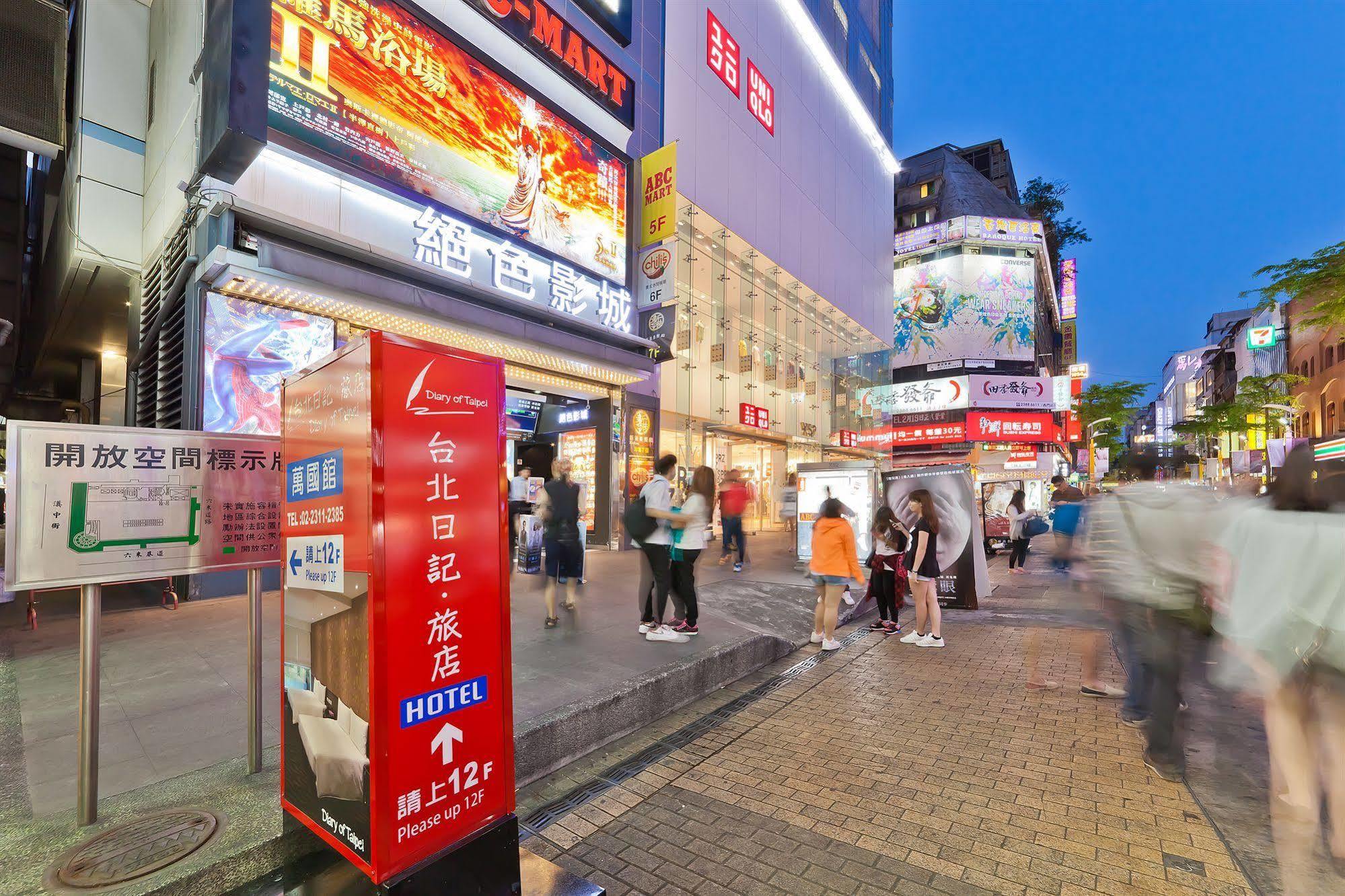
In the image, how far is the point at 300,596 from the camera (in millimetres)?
2352

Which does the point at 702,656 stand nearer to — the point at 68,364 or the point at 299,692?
the point at 299,692

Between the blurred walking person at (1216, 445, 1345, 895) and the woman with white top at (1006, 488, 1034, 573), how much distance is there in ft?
33.0

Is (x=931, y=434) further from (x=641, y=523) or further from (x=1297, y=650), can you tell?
(x=1297, y=650)

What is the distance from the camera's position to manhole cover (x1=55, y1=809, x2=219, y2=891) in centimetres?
224

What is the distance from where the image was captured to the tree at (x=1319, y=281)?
557 inches

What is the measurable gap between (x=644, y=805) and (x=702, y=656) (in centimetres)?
189

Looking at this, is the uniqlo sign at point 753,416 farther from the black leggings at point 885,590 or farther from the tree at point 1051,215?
the tree at point 1051,215

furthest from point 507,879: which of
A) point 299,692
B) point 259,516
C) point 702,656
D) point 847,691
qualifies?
point 847,691

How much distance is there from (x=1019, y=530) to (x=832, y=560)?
858 centimetres

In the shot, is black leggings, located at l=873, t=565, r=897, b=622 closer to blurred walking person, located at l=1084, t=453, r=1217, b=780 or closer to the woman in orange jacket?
the woman in orange jacket

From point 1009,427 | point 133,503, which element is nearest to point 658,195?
point 133,503

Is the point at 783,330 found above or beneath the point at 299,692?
above

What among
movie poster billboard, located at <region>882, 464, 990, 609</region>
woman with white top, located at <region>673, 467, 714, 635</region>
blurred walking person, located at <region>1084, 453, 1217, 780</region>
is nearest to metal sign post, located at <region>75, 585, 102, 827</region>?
woman with white top, located at <region>673, 467, 714, 635</region>

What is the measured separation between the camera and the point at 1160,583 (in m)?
3.69
